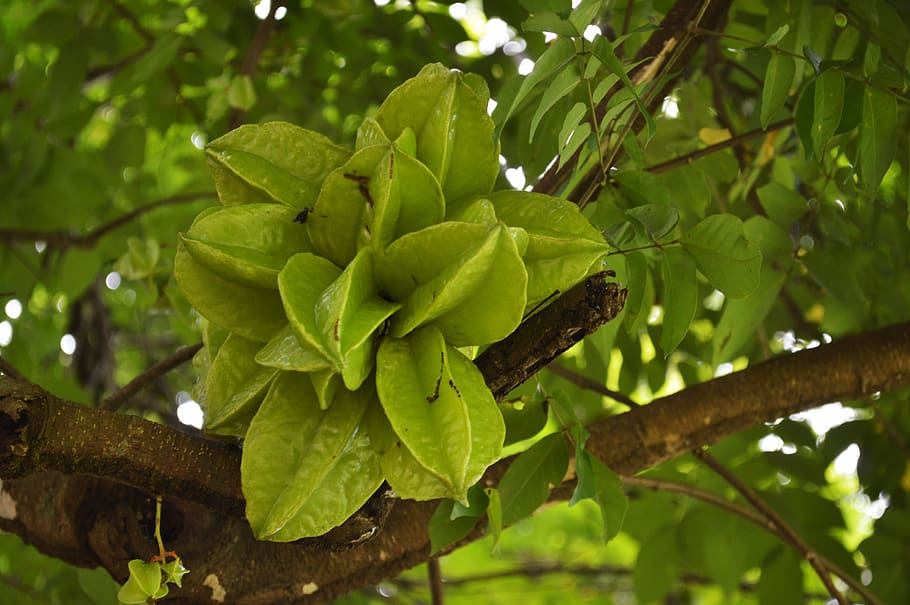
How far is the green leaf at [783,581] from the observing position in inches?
89.4

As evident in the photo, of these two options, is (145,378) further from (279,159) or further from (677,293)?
(677,293)

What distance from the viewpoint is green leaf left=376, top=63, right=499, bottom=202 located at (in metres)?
1.25

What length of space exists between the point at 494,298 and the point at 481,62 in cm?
191

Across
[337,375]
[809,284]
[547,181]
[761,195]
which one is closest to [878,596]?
[809,284]

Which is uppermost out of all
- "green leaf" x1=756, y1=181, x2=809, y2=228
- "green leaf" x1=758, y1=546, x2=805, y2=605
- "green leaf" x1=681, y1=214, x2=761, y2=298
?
"green leaf" x1=681, y1=214, x2=761, y2=298

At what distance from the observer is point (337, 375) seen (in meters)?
1.15

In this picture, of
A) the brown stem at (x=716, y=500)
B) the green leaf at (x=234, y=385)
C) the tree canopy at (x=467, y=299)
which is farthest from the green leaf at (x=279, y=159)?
the brown stem at (x=716, y=500)

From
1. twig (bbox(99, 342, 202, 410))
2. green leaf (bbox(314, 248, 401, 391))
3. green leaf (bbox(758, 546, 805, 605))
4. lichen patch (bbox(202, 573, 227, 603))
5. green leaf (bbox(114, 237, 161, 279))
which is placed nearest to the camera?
green leaf (bbox(314, 248, 401, 391))

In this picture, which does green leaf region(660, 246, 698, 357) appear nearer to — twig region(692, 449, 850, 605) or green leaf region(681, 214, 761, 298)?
green leaf region(681, 214, 761, 298)

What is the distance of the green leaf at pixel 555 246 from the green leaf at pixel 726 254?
310 millimetres

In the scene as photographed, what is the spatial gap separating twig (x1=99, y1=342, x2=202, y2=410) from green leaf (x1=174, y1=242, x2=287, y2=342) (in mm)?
473

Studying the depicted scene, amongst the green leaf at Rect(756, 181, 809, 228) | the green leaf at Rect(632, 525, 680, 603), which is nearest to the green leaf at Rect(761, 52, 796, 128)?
the green leaf at Rect(756, 181, 809, 228)

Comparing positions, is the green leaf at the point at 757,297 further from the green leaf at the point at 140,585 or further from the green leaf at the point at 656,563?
the green leaf at the point at 140,585

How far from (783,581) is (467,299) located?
157 centimetres
